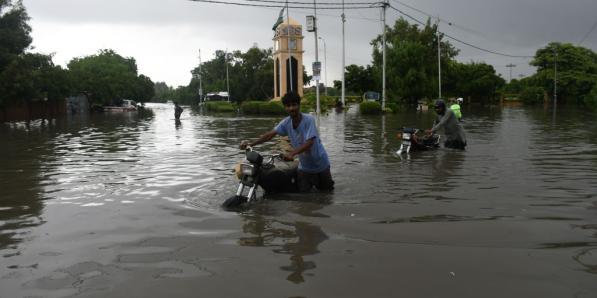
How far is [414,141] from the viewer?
12992 millimetres

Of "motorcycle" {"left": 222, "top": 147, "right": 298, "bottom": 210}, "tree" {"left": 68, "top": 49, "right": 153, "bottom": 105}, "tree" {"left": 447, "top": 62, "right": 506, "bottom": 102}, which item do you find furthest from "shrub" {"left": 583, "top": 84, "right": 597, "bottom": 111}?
"tree" {"left": 68, "top": 49, "right": 153, "bottom": 105}

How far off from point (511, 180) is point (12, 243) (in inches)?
295

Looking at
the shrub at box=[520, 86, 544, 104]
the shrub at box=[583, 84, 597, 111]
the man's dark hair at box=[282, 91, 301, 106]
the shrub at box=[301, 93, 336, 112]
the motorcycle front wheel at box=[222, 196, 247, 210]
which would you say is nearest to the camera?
the man's dark hair at box=[282, 91, 301, 106]

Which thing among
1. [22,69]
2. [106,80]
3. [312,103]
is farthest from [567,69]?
[22,69]

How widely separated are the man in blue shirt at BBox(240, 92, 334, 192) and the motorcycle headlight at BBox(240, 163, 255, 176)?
261 mm

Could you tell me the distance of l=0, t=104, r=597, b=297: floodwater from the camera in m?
4.05

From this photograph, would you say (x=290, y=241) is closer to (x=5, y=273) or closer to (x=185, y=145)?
(x=5, y=273)

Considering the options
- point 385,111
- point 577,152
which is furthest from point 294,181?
point 385,111

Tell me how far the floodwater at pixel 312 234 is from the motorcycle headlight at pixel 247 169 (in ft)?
1.61

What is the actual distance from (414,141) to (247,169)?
740 centimetres

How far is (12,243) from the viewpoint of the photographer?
5.40 m

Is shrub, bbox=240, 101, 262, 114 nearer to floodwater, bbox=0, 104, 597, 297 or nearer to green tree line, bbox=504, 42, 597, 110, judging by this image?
floodwater, bbox=0, 104, 597, 297

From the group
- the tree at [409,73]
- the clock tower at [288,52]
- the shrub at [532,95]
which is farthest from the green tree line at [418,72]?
the clock tower at [288,52]

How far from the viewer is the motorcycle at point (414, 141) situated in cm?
1274
